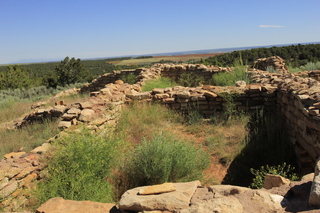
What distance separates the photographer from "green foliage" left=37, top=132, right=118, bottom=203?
287cm

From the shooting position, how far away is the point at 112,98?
20.6ft

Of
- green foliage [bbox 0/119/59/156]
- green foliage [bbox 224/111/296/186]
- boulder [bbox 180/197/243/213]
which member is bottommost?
green foliage [bbox 224/111/296/186]

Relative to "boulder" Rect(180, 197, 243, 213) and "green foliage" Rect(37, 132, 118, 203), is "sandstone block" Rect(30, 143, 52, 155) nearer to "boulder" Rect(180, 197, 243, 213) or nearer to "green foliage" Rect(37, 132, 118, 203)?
"green foliage" Rect(37, 132, 118, 203)

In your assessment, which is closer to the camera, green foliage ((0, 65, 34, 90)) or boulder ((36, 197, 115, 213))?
boulder ((36, 197, 115, 213))

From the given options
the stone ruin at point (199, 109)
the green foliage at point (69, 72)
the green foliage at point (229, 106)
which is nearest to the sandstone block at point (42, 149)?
the stone ruin at point (199, 109)

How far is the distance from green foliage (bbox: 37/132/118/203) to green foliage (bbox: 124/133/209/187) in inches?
14.0

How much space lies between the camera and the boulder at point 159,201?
7.11 feet

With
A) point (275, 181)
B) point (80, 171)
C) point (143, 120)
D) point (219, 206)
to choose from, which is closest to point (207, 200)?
point (219, 206)

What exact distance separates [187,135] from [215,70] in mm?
6747

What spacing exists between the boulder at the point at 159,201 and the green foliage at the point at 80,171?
2.43ft

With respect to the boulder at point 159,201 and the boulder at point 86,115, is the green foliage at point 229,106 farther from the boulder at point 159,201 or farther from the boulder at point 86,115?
the boulder at point 159,201

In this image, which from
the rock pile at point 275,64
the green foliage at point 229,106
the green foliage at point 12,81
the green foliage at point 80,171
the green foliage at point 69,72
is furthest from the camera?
the green foliage at point 69,72

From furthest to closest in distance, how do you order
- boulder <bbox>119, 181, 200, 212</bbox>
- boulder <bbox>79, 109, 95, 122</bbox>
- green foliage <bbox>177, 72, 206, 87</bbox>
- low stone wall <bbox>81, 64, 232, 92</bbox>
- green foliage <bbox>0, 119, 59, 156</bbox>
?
1. low stone wall <bbox>81, 64, 232, 92</bbox>
2. green foliage <bbox>177, 72, 206, 87</bbox>
3. boulder <bbox>79, 109, 95, 122</bbox>
4. green foliage <bbox>0, 119, 59, 156</bbox>
5. boulder <bbox>119, 181, 200, 212</bbox>

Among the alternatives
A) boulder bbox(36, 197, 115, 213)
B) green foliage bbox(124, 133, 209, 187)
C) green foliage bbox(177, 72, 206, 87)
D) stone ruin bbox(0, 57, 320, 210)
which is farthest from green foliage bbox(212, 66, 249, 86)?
boulder bbox(36, 197, 115, 213)
